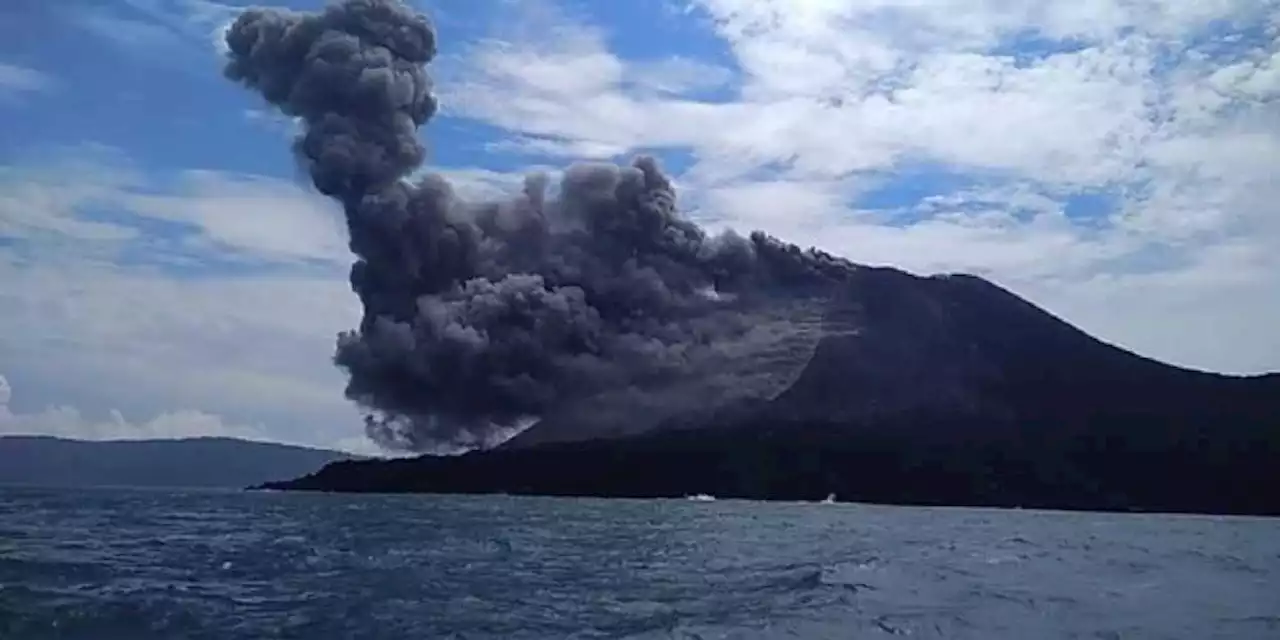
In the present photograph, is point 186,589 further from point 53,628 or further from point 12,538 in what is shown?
point 12,538

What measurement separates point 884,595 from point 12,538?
31569 mm

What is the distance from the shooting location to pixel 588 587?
3641 centimetres

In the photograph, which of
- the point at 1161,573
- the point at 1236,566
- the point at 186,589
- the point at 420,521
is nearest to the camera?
the point at 186,589

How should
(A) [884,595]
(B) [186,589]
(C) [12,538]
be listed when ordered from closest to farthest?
1. (B) [186,589]
2. (A) [884,595]
3. (C) [12,538]

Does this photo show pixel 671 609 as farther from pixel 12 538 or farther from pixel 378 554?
pixel 12 538

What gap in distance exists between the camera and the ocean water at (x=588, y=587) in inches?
1073

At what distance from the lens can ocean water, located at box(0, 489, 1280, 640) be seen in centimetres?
2725

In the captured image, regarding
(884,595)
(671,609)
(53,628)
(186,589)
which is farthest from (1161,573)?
(53,628)

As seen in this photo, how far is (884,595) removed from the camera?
3578 cm

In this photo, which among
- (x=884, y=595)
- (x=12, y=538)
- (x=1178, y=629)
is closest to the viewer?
(x=1178, y=629)

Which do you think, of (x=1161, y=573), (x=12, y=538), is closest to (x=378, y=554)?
(x=12, y=538)

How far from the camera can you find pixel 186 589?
32.0 metres

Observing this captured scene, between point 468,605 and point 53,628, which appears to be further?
point 468,605

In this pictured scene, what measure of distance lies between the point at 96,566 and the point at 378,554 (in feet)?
39.6
